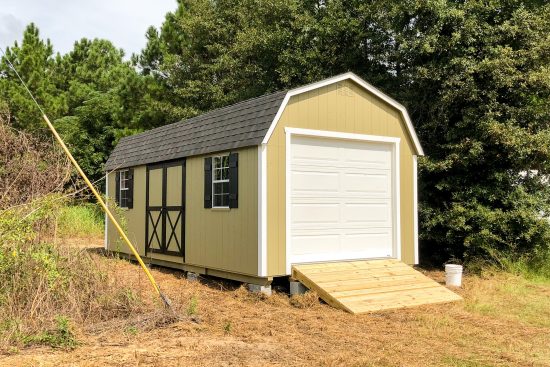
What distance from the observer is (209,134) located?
9812 millimetres

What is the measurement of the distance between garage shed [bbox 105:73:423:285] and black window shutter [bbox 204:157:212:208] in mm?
30

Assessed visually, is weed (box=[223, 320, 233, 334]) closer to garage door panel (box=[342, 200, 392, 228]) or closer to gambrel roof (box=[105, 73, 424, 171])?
gambrel roof (box=[105, 73, 424, 171])

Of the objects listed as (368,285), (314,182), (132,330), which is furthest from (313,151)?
(132,330)

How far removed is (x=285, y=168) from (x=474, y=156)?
514 centimetres

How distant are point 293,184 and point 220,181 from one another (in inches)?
54.3

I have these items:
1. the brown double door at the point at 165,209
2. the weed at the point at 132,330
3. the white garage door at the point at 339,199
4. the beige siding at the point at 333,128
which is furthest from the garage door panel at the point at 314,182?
the weed at the point at 132,330

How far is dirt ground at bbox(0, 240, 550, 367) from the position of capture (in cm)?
492

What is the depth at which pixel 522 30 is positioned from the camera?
11.6 meters

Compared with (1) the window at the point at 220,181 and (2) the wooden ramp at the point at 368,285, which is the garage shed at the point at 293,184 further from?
(2) the wooden ramp at the point at 368,285

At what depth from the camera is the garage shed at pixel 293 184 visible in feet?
27.3

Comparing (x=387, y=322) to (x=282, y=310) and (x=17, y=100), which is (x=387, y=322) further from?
(x=17, y=100)

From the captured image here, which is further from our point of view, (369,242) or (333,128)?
(369,242)

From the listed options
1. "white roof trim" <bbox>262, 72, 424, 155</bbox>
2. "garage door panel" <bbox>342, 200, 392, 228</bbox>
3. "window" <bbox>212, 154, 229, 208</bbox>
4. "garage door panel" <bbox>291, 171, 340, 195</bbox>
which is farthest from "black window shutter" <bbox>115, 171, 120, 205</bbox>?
"garage door panel" <bbox>342, 200, 392, 228</bbox>

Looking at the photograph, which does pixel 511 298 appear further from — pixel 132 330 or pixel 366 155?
pixel 132 330
